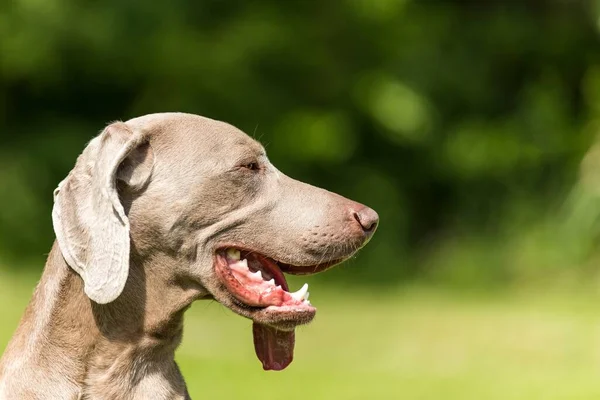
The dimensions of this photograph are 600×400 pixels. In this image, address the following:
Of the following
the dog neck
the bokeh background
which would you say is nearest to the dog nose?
the dog neck

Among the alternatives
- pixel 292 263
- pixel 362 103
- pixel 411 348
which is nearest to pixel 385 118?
pixel 362 103

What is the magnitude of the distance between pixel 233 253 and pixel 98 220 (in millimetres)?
614

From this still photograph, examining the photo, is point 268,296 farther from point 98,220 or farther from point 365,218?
point 98,220

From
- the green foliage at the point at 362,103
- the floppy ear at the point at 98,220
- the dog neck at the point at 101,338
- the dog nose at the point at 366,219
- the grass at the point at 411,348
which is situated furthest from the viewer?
the green foliage at the point at 362,103

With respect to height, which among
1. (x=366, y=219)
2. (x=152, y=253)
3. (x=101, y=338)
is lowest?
(x=101, y=338)

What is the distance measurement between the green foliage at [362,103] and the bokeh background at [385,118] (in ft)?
0.10

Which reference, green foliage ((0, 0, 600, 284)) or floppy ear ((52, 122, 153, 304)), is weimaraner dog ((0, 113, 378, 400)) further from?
green foliage ((0, 0, 600, 284))

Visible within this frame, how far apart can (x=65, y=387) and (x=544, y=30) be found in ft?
51.5

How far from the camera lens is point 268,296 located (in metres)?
4.53

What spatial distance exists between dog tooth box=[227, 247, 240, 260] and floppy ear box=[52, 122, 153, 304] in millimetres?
481

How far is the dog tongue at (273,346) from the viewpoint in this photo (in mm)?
4836

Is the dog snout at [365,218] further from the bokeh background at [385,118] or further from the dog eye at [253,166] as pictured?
the bokeh background at [385,118]

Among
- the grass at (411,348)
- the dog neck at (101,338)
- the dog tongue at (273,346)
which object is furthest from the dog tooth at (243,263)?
the grass at (411,348)

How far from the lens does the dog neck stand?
4.45m
